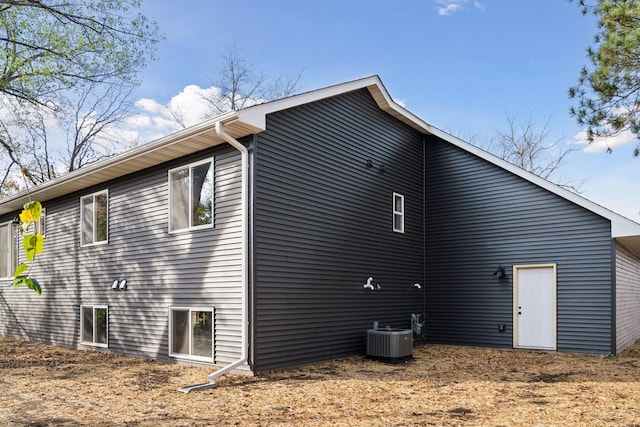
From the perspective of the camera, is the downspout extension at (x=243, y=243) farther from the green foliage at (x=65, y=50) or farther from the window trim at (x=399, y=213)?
the green foliage at (x=65, y=50)

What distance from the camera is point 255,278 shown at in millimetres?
7906

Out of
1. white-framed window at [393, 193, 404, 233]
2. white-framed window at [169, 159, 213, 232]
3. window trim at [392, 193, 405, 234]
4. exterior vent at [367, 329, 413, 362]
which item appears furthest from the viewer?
white-framed window at [393, 193, 404, 233]

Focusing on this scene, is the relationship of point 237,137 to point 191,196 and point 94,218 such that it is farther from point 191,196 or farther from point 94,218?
point 94,218

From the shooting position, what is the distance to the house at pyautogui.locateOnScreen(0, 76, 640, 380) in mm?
8289

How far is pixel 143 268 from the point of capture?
9.82 m

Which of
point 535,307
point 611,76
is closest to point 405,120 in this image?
point 611,76

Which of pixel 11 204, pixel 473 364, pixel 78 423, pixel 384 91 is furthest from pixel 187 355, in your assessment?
pixel 11 204

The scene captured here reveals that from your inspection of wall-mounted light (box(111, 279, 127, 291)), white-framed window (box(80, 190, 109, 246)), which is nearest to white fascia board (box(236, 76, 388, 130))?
wall-mounted light (box(111, 279, 127, 291))

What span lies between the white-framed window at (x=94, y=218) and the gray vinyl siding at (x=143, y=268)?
17 cm

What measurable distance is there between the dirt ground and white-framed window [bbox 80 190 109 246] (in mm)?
2699

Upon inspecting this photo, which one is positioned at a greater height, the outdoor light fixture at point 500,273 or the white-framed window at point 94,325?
the outdoor light fixture at point 500,273

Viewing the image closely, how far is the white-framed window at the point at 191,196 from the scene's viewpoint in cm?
877

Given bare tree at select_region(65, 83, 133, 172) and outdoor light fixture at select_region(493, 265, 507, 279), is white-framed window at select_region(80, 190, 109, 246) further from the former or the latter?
bare tree at select_region(65, 83, 133, 172)

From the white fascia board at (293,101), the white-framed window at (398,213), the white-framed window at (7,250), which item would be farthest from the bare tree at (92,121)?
the white-framed window at (398,213)
